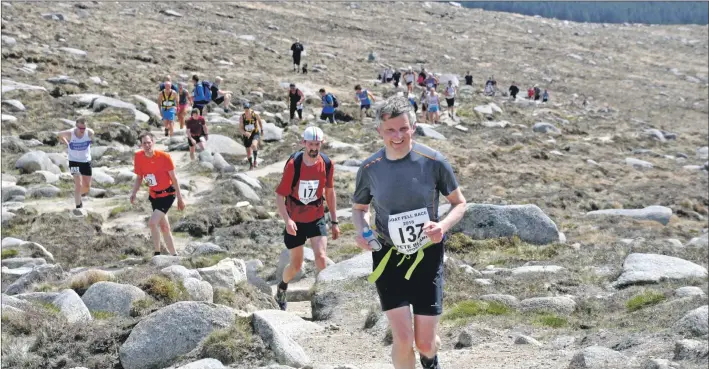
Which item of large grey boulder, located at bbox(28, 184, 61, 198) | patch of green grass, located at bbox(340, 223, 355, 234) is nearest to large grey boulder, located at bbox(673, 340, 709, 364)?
patch of green grass, located at bbox(340, 223, 355, 234)

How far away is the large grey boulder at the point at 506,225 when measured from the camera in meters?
14.2

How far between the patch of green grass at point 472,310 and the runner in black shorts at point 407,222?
354 centimetres

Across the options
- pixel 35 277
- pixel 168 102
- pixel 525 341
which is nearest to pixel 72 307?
pixel 35 277

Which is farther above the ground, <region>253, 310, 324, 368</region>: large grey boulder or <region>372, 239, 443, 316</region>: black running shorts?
<region>372, 239, 443, 316</region>: black running shorts

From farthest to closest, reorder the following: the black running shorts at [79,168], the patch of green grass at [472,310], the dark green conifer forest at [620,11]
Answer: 1. the dark green conifer forest at [620,11]
2. the black running shorts at [79,168]
3. the patch of green grass at [472,310]

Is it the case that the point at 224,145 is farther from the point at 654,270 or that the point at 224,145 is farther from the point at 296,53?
the point at 296,53

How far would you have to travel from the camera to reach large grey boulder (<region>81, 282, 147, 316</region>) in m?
8.88

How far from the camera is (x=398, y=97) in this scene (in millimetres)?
5789

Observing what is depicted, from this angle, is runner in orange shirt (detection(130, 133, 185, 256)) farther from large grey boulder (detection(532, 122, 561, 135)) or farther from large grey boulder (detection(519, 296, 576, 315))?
large grey boulder (detection(532, 122, 561, 135))

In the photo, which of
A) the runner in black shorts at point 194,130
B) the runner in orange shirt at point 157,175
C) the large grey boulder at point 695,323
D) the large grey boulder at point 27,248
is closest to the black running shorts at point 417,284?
the large grey boulder at point 695,323

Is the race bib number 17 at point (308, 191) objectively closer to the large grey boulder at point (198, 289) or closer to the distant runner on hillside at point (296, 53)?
the large grey boulder at point (198, 289)

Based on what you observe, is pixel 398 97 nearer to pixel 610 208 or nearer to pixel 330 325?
pixel 330 325

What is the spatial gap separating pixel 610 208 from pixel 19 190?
496 inches

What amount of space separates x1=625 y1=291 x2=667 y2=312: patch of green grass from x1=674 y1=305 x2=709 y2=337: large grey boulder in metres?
1.53
